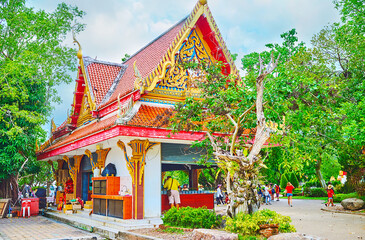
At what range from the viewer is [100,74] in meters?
16.2

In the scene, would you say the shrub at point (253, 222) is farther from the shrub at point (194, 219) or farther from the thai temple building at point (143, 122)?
the thai temple building at point (143, 122)

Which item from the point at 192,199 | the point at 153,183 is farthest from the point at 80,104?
the point at 192,199

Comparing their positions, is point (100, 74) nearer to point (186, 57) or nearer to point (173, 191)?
point (186, 57)

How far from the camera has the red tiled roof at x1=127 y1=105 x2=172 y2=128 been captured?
1051cm

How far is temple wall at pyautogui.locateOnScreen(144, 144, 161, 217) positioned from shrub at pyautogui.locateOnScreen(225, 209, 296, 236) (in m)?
4.29

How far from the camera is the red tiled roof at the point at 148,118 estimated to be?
34.5 ft

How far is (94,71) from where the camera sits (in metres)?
16.1

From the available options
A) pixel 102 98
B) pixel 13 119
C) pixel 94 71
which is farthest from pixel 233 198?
pixel 13 119

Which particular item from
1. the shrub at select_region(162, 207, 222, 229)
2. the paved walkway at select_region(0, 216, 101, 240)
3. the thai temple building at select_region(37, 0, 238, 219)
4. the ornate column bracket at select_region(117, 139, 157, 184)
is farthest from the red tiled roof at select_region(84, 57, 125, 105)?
the shrub at select_region(162, 207, 222, 229)

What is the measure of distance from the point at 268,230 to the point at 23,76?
14.8m

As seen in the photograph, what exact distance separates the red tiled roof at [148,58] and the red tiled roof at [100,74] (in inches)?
21.9

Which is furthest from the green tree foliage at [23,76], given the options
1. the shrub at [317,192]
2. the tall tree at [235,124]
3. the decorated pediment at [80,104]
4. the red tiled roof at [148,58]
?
the shrub at [317,192]

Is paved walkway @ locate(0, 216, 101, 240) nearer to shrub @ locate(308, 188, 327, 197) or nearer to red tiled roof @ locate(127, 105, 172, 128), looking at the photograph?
red tiled roof @ locate(127, 105, 172, 128)

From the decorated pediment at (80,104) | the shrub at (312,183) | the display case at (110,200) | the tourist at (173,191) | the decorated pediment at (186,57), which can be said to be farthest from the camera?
the shrub at (312,183)
